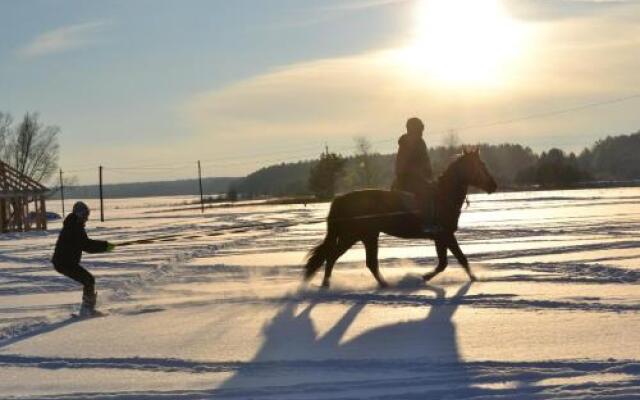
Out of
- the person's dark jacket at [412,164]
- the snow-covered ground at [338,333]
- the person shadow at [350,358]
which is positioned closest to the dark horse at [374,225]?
the person's dark jacket at [412,164]

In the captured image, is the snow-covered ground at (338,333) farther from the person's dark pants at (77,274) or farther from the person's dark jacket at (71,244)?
the person's dark jacket at (71,244)

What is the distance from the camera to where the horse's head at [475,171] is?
1128 cm

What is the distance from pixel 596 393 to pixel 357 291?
5335 millimetres

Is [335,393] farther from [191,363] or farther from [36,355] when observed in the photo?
[36,355]

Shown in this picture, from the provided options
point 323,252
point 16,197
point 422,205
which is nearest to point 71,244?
point 323,252

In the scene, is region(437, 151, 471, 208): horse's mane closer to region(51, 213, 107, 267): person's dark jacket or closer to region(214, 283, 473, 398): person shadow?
region(214, 283, 473, 398): person shadow

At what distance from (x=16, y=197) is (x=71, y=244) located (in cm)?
2976

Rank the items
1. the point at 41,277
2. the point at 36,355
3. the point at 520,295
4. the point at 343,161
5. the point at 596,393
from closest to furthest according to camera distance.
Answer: the point at 596,393 → the point at 36,355 → the point at 520,295 → the point at 41,277 → the point at 343,161

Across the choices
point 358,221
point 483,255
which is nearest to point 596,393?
point 358,221

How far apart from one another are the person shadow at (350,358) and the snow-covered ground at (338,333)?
18 mm

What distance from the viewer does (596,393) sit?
4.95 meters

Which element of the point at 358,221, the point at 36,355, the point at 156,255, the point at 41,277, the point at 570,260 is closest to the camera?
the point at 36,355

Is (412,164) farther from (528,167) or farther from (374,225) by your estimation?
(528,167)

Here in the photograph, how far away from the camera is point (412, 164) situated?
11.1 meters
